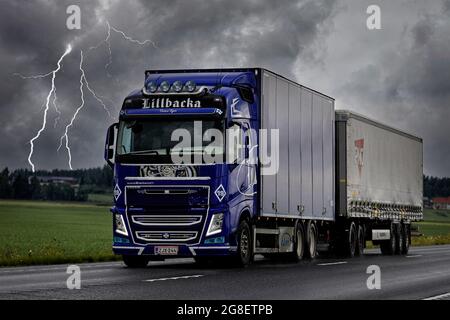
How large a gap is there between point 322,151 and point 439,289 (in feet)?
37.6

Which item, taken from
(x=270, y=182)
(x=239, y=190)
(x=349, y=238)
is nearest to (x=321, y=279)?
(x=239, y=190)

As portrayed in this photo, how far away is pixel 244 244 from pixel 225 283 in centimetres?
530

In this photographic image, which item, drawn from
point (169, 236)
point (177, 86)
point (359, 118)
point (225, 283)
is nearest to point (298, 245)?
point (169, 236)

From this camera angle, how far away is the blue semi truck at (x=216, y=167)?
20172 millimetres

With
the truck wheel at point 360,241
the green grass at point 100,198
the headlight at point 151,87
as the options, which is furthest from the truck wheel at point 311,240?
the green grass at point 100,198

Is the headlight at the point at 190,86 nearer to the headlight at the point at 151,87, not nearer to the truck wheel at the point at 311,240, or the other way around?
the headlight at the point at 151,87

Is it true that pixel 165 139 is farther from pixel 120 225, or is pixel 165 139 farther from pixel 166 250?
pixel 166 250

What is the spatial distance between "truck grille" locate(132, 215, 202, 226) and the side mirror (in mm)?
1351

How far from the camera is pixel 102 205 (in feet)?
429

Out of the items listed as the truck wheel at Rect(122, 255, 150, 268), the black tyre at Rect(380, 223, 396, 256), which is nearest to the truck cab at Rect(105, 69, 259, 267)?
the truck wheel at Rect(122, 255, 150, 268)

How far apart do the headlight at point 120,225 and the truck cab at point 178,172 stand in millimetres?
21

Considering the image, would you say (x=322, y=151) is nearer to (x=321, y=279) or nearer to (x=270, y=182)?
(x=270, y=182)

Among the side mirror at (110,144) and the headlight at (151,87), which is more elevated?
the headlight at (151,87)

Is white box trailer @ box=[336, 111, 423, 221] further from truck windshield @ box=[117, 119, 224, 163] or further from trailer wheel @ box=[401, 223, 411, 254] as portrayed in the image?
truck windshield @ box=[117, 119, 224, 163]
